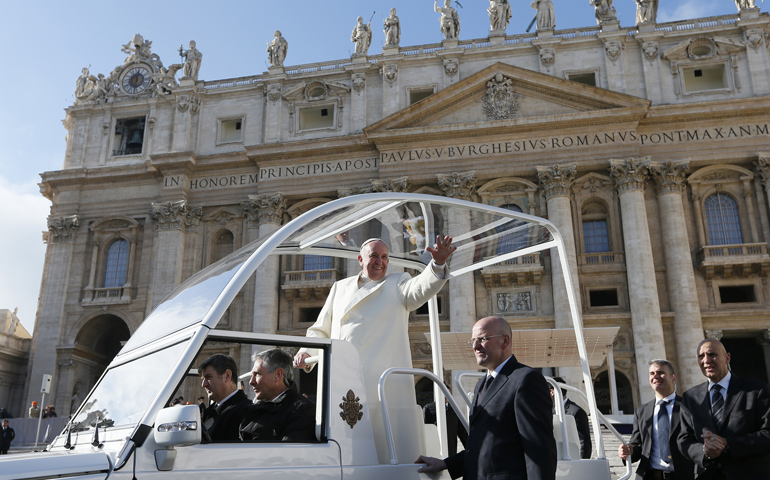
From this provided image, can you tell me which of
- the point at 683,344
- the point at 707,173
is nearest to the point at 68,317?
the point at 683,344

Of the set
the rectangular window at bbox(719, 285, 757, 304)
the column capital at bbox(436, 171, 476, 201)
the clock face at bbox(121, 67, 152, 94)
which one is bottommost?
the rectangular window at bbox(719, 285, 757, 304)

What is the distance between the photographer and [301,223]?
4.29 metres

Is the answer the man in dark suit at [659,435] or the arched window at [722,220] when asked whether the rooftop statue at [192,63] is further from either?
the man in dark suit at [659,435]

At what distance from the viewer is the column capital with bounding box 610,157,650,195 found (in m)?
26.0

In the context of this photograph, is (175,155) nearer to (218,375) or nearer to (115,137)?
(115,137)

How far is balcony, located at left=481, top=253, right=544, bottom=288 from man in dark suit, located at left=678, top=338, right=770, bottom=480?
20.5 meters

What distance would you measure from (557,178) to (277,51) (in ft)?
47.5

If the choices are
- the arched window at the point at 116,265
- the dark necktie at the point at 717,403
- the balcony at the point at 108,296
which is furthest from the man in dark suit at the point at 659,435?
the arched window at the point at 116,265

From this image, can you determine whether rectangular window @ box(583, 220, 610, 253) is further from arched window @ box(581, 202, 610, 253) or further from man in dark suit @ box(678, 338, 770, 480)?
man in dark suit @ box(678, 338, 770, 480)

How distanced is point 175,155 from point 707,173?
2214 cm

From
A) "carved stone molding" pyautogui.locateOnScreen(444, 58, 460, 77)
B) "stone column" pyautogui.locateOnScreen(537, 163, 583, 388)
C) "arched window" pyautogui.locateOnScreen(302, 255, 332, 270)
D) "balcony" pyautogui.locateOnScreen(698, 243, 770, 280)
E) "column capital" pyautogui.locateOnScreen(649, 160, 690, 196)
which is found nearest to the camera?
"balcony" pyautogui.locateOnScreen(698, 243, 770, 280)

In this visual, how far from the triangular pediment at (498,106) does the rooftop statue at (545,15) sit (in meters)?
3.21

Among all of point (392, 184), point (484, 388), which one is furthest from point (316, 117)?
point (484, 388)

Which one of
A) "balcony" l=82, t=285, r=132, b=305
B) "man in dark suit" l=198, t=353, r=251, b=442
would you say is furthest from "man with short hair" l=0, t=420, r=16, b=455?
"man in dark suit" l=198, t=353, r=251, b=442
